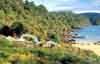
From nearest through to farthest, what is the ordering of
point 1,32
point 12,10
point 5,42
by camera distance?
point 5,42
point 1,32
point 12,10

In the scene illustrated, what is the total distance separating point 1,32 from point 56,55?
75.0 feet

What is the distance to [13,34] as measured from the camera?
57594 mm

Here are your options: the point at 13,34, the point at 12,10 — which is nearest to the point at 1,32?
the point at 13,34

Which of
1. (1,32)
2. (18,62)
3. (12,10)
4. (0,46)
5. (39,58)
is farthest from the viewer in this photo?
(12,10)

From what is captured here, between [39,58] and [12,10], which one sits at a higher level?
[39,58]

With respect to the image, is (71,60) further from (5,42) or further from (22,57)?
(5,42)

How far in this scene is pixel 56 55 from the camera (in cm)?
3569

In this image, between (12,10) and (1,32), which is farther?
(12,10)

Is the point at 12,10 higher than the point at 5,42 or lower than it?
lower

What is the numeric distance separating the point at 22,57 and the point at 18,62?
1.05 meters

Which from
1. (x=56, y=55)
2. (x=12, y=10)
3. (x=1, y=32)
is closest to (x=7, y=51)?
(x=56, y=55)

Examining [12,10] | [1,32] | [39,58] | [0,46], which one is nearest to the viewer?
[39,58]

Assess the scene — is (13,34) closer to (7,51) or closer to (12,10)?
(7,51)

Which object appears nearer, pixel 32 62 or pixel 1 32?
pixel 32 62
